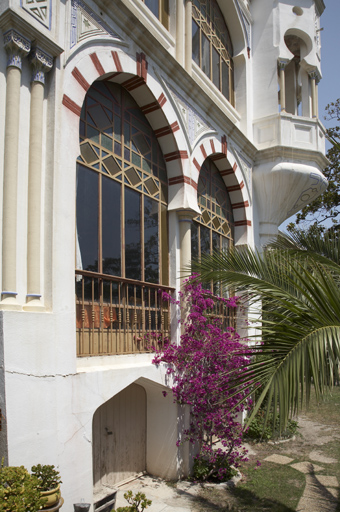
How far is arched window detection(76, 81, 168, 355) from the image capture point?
6.22 metres

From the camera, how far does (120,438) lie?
7.24 meters

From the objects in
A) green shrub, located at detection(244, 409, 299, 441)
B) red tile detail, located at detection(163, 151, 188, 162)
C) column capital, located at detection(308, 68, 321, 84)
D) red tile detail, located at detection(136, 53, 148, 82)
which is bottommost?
green shrub, located at detection(244, 409, 299, 441)

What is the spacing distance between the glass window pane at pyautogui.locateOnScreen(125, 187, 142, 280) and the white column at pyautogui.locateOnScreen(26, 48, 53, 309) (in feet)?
7.05

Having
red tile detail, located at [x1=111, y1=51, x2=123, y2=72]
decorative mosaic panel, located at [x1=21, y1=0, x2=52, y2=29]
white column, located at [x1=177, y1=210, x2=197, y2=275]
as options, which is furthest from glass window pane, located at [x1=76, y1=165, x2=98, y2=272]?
white column, located at [x1=177, y1=210, x2=197, y2=275]

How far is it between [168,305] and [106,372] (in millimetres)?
2217

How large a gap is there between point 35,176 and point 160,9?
5.14 metres

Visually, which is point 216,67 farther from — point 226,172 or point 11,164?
point 11,164

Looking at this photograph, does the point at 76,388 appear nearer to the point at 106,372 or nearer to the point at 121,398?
the point at 106,372

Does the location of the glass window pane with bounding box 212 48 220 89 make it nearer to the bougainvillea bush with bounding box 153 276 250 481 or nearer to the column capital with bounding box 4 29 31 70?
the bougainvillea bush with bounding box 153 276 250 481

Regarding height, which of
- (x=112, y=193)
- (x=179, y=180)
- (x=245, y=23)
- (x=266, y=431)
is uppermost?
(x=245, y=23)

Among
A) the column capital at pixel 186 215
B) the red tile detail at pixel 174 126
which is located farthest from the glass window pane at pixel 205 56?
the column capital at pixel 186 215

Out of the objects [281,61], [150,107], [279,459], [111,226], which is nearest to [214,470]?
[279,459]

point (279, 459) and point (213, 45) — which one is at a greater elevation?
point (213, 45)

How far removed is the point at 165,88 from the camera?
799 cm
